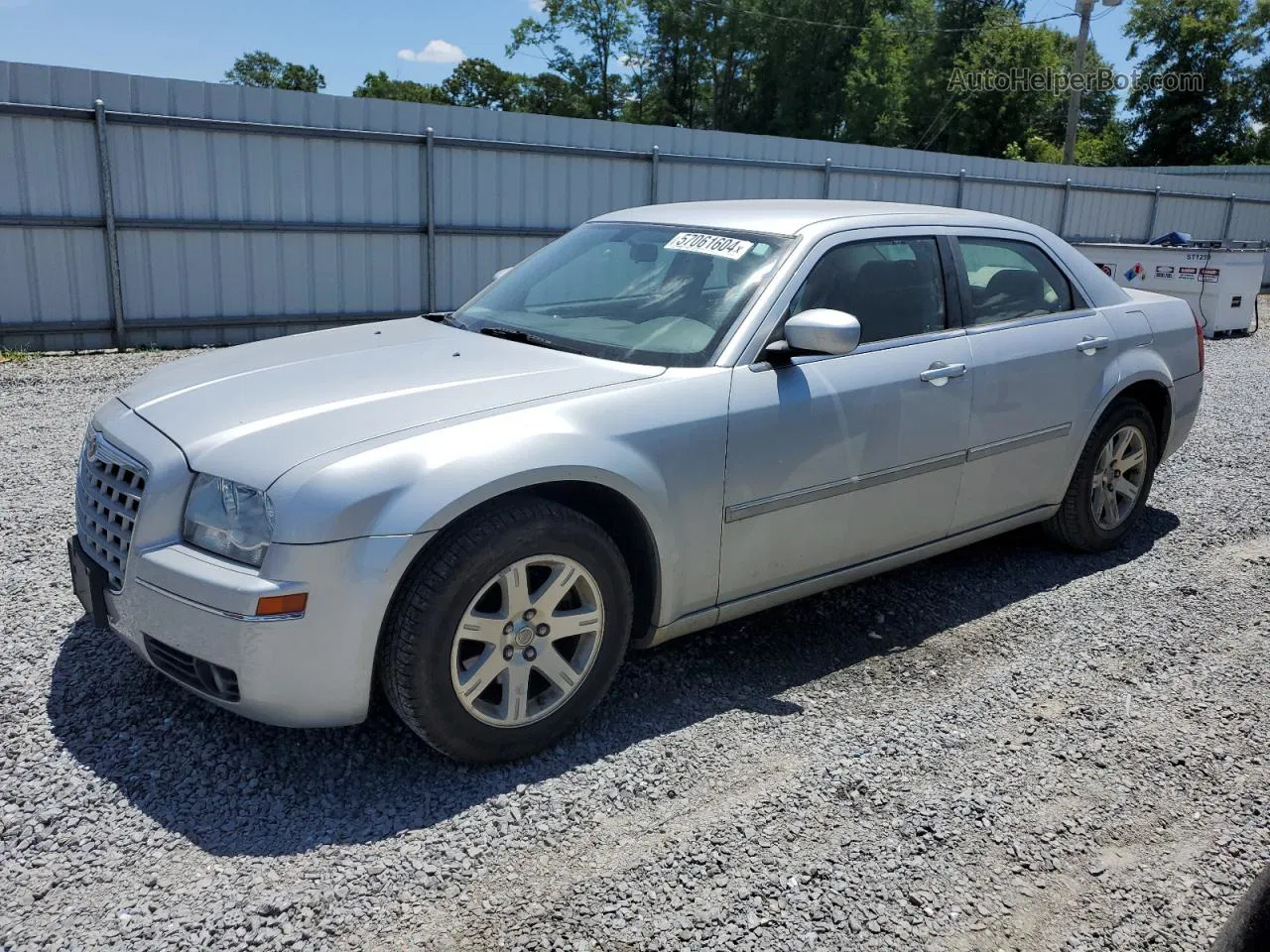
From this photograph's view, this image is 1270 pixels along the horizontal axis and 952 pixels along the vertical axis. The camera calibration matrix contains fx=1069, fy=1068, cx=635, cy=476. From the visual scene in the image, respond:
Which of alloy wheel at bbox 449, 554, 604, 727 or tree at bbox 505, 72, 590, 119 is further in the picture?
tree at bbox 505, 72, 590, 119

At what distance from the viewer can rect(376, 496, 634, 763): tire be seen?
294cm

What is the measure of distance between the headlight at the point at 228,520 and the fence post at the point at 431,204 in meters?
9.67

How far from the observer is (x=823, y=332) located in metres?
3.55

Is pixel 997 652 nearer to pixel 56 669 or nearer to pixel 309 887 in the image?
pixel 309 887

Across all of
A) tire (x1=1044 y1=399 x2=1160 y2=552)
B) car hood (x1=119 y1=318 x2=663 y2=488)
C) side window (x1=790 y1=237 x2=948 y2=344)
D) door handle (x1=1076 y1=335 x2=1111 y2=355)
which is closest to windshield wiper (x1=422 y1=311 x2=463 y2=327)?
car hood (x1=119 y1=318 x2=663 y2=488)

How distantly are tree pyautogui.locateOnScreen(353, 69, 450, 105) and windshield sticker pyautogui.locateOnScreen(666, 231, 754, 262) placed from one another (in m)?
73.1

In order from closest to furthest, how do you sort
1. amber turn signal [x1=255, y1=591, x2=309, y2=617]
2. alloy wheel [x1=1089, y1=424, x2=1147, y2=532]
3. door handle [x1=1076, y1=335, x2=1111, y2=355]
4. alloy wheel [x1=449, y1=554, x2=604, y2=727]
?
amber turn signal [x1=255, y1=591, x2=309, y2=617], alloy wheel [x1=449, y1=554, x2=604, y2=727], door handle [x1=1076, y1=335, x2=1111, y2=355], alloy wheel [x1=1089, y1=424, x2=1147, y2=532]

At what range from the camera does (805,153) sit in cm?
1555

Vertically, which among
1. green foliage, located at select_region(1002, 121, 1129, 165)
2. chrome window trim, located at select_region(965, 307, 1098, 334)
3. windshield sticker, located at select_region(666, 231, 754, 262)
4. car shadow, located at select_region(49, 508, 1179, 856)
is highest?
green foliage, located at select_region(1002, 121, 1129, 165)

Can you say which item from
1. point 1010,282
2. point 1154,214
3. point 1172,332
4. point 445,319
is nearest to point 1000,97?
point 1154,214

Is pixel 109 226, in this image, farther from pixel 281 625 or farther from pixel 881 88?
pixel 881 88

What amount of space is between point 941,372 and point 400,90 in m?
81.5

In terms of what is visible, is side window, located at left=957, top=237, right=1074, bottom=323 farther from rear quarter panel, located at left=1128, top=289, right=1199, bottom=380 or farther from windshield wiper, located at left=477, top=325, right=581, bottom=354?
windshield wiper, located at left=477, top=325, right=581, bottom=354

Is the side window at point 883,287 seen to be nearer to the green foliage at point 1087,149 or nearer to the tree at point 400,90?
the green foliage at point 1087,149
